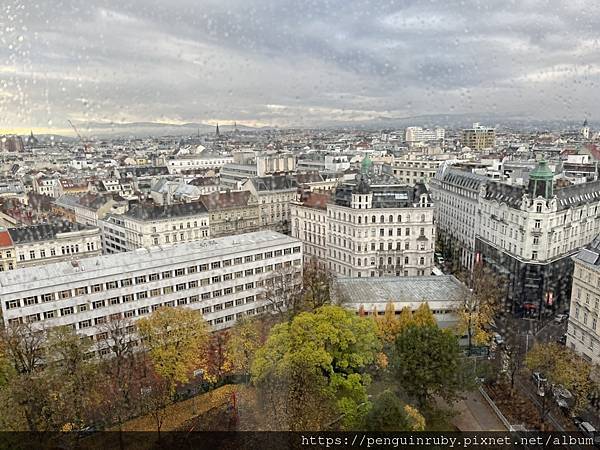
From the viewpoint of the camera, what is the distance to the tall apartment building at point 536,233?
1039 inches

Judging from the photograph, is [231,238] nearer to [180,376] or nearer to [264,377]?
[180,376]

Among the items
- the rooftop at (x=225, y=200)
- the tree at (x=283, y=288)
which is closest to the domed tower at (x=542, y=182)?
the tree at (x=283, y=288)

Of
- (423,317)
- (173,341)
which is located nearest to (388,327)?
(423,317)

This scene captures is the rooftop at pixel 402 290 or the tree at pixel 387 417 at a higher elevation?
the tree at pixel 387 417

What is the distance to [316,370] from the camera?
14539 mm

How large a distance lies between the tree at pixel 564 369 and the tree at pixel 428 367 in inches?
140

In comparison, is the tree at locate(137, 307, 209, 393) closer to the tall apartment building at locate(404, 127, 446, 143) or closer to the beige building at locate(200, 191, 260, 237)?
the beige building at locate(200, 191, 260, 237)

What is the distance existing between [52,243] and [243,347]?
1774 cm

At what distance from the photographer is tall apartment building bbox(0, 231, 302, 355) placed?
64.5 feet

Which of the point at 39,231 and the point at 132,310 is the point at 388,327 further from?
the point at 39,231

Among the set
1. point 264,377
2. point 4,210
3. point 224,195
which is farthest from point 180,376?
point 4,210

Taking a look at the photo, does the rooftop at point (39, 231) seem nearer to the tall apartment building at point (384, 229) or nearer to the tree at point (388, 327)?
the tall apartment building at point (384, 229)

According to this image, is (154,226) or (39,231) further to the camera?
(154,226)

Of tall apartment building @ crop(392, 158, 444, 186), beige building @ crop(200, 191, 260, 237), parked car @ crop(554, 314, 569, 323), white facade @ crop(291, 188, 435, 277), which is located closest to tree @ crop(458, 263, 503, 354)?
parked car @ crop(554, 314, 569, 323)
